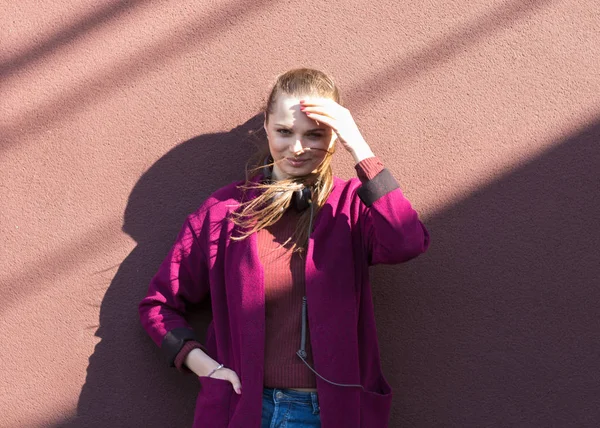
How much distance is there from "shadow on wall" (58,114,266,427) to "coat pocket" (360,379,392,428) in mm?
795

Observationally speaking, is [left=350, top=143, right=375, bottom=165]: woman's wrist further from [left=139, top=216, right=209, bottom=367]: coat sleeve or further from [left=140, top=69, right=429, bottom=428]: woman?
[left=139, top=216, right=209, bottom=367]: coat sleeve

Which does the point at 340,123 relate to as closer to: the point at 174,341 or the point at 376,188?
the point at 376,188

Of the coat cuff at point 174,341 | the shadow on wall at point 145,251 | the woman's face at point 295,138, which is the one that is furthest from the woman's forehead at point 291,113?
the coat cuff at point 174,341

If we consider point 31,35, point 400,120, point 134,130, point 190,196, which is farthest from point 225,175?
point 31,35

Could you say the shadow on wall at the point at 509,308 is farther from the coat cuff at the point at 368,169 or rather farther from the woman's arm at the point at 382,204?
the coat cuff at the point at 368,169

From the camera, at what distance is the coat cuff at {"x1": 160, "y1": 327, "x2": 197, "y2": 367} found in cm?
259

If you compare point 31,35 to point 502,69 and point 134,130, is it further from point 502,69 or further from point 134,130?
point 502,69

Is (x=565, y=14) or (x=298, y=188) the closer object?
(x=298, y=188)

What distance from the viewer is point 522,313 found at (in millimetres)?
2744

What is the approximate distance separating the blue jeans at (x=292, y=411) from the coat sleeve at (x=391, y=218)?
515 millimetres

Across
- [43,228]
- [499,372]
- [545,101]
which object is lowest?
[499,372]

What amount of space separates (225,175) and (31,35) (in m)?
0.88

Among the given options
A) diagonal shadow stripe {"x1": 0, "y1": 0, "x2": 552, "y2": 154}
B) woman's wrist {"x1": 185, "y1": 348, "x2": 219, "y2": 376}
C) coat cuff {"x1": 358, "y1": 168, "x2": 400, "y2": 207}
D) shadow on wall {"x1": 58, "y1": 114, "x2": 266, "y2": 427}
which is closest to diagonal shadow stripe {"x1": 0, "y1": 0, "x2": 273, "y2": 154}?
diagonal shadow stripe {"x1": 0, "y1": 0, "x2": 552, "y2": 154}

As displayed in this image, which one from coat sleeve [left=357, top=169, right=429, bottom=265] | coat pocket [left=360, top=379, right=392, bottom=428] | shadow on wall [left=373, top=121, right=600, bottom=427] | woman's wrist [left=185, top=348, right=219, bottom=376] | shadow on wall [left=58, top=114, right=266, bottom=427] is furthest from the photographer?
shadow on wall [left=58, top=114, right=266, bottom=427]
